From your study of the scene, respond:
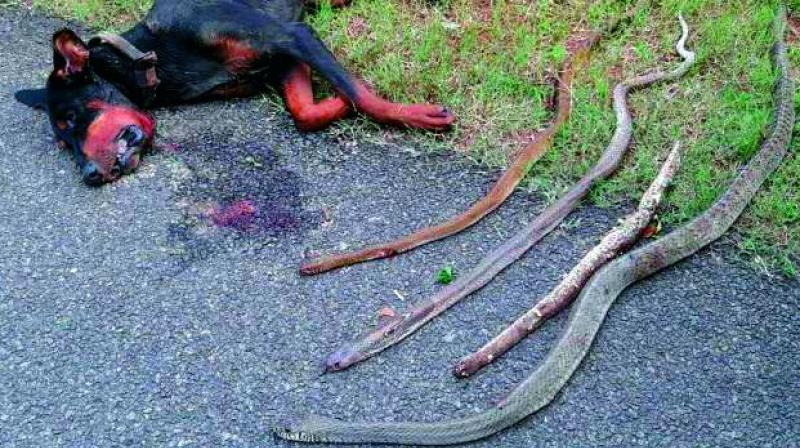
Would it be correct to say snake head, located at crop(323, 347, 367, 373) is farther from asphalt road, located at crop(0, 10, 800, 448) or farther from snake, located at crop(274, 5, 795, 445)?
snake, located at crop(274, 5, 795, 445)

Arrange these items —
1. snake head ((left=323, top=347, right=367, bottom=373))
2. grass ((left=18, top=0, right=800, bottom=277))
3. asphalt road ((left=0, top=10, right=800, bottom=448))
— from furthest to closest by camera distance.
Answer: grass ((left=18, top=0, right=800, bottom=277)) → snake head ((left=323, top=347, right=367, bottom=373)) → asphalt road ((left=0, top=10, right=800, bottom=448))

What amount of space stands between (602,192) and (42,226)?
2509 mm

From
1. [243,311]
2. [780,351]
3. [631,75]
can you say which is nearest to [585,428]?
[780,351]

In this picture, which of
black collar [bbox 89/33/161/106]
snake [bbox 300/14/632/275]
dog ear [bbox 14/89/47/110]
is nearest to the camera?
snake [bbox 300/14/632/275]

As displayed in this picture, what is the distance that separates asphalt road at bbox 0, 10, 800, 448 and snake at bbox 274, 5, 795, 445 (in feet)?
0.19

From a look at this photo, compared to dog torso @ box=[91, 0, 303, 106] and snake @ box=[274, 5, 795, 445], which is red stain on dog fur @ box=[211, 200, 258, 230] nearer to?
dog torso @ box=[91, 0, 303, 106]

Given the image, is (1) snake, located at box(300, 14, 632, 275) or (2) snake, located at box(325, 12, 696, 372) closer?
(2) snake, located at box(325, 12, 696, 372)

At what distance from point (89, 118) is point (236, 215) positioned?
872 millimetres

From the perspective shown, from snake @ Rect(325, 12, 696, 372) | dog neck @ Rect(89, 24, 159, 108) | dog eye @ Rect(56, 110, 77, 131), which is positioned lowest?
dog eye @ Rect(56, 110, 77, 131)

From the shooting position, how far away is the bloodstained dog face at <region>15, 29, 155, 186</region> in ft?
13.5

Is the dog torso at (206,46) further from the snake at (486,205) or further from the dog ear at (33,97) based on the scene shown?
the snake at (486,205)

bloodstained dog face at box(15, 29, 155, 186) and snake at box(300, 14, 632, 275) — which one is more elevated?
snake at box(300, 14, 632, 275)

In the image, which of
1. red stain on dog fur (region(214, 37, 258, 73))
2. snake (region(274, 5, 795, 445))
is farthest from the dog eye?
snake (region(274, 5, 795, 445))

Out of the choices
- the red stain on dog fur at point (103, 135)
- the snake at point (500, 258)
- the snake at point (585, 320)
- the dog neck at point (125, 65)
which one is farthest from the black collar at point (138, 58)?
the snake at point (585, 320)
